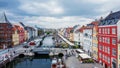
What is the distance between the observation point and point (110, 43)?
56312 mm

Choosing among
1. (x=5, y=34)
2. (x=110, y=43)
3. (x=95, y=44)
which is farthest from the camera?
(x=5, y=34)

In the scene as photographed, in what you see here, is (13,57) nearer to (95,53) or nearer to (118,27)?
(95,53)

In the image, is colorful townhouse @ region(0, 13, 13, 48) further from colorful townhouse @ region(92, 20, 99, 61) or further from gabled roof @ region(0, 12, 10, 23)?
colorful townhouse @ region(92, 20, 99, 61)

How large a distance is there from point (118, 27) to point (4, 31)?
72200 mm

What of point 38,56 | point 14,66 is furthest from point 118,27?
point 38,56

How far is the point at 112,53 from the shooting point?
54875 mm

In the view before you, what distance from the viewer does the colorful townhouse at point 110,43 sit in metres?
52.0

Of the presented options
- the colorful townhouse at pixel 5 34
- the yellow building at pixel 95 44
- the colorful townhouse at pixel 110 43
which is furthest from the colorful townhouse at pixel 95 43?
the colorful townhouse at pixel 5 34

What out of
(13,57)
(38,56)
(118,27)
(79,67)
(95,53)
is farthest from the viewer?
(38,56)

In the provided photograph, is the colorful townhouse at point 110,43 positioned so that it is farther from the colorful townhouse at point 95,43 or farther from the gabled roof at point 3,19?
the gabled roof at point 3,19

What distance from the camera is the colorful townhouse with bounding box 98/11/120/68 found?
171 feet

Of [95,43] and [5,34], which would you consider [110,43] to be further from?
[5,34]

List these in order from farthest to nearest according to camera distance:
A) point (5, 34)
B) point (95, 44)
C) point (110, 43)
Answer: point (5, 34) < point (95, 44) < point (110, 43)

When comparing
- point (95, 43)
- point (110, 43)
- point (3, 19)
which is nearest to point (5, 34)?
point (3, 19)
